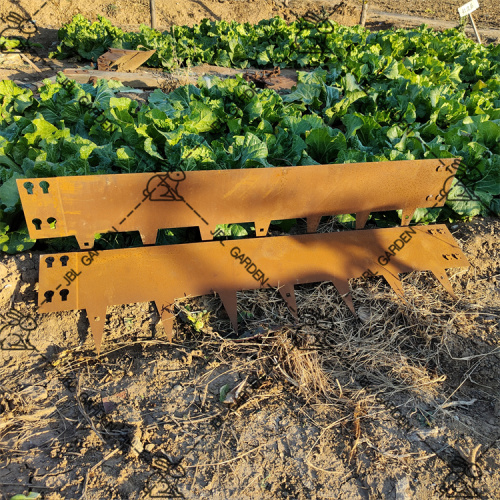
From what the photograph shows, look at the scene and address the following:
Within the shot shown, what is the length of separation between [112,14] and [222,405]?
15.2 m

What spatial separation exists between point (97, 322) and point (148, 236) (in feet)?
2.28

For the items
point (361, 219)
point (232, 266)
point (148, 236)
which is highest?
point (148, 236)

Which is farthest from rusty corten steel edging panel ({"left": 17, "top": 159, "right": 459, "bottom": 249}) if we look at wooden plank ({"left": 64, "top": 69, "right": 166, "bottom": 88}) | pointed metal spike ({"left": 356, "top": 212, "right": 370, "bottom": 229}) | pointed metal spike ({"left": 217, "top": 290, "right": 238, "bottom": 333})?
wooden plank ({"left": 64, "top": 69, "right": 166, "bottom": 88})

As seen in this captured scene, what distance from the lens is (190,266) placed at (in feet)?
9.98

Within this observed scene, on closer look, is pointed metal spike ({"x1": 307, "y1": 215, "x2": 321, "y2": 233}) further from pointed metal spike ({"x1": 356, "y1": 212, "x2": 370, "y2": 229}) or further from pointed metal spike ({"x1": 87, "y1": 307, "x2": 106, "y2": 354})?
pointed metal spike ({"x1": 87, "y1": 307, "x2": 106, "y2": 354})

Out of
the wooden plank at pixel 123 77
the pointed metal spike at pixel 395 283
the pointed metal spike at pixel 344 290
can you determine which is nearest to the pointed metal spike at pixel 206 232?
the pointed metal spike at pixel 344 290

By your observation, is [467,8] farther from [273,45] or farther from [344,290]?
[344,290]

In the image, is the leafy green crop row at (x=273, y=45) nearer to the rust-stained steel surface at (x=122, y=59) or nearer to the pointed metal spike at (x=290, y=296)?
the rust-stained steel surface at (x=122, y=59)

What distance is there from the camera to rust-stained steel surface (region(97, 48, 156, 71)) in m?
7.24

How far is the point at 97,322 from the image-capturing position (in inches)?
109

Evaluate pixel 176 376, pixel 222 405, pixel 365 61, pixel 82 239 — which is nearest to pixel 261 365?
A: pixel 222 405

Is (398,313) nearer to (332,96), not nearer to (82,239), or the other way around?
(82,239)

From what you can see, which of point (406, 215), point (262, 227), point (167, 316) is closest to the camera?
point (167, 316)

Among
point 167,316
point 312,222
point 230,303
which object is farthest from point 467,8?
point 167,316
